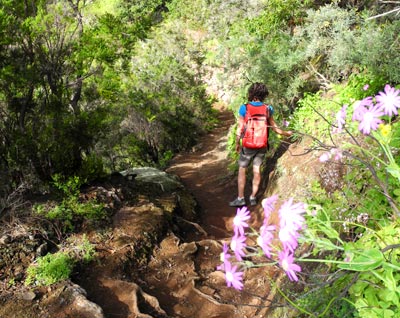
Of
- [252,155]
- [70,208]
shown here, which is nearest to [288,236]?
[252,155]

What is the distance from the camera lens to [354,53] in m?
5.51

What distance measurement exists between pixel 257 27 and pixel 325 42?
6.41 feet

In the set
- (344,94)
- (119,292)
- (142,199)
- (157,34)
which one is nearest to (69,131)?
(142,199)

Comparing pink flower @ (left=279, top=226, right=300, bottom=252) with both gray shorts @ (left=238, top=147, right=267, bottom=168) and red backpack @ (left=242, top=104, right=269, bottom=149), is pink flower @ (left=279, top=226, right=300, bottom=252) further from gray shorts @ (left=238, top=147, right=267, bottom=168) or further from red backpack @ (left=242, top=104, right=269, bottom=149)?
gray shorts @ (left=238, top=147, right=267, bottom=168)

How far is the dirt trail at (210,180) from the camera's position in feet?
21.2

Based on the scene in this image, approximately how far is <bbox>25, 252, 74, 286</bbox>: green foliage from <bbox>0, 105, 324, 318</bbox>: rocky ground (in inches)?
4.2

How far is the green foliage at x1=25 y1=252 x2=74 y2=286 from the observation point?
12.7 feet

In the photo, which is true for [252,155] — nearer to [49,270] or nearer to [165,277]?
[165,277]

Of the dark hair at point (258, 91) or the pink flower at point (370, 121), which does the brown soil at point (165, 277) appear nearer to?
the pink flower at point (370, 121)

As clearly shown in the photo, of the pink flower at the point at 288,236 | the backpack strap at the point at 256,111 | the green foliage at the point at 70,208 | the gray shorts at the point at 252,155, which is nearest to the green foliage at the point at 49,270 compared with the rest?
the green foliage at the point at 70,208

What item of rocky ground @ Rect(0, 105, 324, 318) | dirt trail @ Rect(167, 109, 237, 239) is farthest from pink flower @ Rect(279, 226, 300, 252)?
dirt trail @ Rect(167, 109, 237, 239)

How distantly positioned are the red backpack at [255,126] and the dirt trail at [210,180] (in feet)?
5.70

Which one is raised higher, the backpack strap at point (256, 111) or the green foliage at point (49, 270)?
the backpack strap at point (256, 111)

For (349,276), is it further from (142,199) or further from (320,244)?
(142,199)
